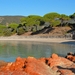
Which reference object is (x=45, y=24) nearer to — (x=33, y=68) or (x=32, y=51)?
(x=32, y=51)

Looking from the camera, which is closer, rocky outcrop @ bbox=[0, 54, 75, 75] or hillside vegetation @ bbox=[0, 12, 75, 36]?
rocky outcrop @ bbox=[0, 54, 75, 75]

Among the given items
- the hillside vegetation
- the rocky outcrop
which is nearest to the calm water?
the rocky outcrop

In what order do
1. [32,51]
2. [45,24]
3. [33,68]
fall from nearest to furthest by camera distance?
[33,68]
[32,51]
[45,24]

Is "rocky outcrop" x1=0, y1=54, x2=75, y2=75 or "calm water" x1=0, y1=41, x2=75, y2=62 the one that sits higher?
"rocky outcrop" x1=0, y1=54, x2=75, y2=75

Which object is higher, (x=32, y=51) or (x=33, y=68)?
(x=33, y=68)

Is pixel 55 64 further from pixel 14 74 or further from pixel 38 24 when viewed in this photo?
pixel 38 24

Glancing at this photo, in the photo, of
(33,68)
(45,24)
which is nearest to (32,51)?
(33,68)

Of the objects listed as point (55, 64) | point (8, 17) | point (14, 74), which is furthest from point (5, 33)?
point (8, 17)

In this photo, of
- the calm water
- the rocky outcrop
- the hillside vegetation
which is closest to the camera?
the rocky outcrop

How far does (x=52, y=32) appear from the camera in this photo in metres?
58.4

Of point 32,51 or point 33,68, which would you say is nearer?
point 33,68

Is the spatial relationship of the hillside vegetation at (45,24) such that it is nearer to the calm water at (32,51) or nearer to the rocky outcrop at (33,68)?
the calm water at (32,51)

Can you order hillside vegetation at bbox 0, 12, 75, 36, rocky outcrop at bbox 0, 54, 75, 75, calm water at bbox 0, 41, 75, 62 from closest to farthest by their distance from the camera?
rocky outcrop at bbox 0, 54, 75, 75 → calm water at bbox 0, 41, 75, 62 → hillside vegetation at bbox 0, 12, 75, 36

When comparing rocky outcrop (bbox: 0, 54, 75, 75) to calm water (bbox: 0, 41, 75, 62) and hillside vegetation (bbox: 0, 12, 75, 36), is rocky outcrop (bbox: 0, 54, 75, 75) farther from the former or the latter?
hillside vegetation (bbox: 0, 12, 75, 36)
